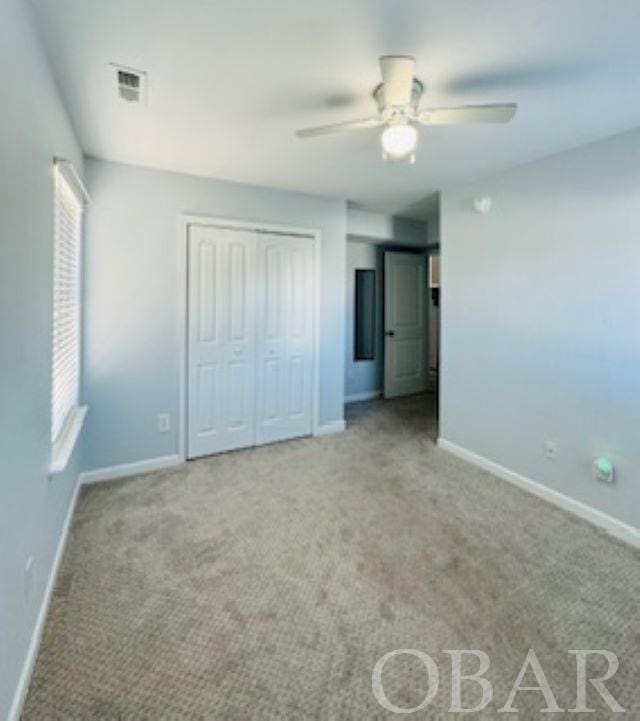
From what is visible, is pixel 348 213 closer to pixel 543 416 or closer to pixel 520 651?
pixel 543 416

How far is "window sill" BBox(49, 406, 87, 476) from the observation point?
1957mm

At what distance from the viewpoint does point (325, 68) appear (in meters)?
1.85

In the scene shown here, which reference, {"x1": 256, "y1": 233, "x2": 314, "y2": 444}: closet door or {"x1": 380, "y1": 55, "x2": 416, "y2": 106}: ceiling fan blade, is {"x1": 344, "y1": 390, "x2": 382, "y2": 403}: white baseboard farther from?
{"x1": 380, "y1": 55, "x2": 416, "y2": 106}: ceiling fan blade

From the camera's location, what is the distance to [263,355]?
12.6 ft

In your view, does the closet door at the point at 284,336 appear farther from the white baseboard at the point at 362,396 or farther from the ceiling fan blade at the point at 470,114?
the ceiling fan blade at the point at 470,114

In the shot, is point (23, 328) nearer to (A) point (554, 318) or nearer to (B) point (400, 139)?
(B) point (400, 139)

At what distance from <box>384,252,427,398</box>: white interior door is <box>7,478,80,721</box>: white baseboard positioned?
4368mm

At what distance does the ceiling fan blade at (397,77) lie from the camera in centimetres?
160

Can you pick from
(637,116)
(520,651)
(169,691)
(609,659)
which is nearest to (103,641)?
(169,691)

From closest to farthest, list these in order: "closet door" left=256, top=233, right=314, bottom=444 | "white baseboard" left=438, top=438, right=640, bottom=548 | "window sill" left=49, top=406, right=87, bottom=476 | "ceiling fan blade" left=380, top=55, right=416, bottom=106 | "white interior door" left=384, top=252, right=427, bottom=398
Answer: "ceiling fan blade" left=380, top=55, right=416, bottom=106, "window sill" left=49, top=406, right=87, bottom=476, "white baseboard" left=438, top=438, right=640, bottom=548, "closet door" left=256, top=233, right=314, bottom=444, "white interior door" left=384, top=252, right=427, bottom=398

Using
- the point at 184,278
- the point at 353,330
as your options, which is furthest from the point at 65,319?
the point at 353,330

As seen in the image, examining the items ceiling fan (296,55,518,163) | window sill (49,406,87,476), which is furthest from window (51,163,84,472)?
ceiling fan (296,55,518,163)

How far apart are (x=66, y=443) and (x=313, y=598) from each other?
5.00 feet

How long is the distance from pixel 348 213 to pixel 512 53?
3133mm
